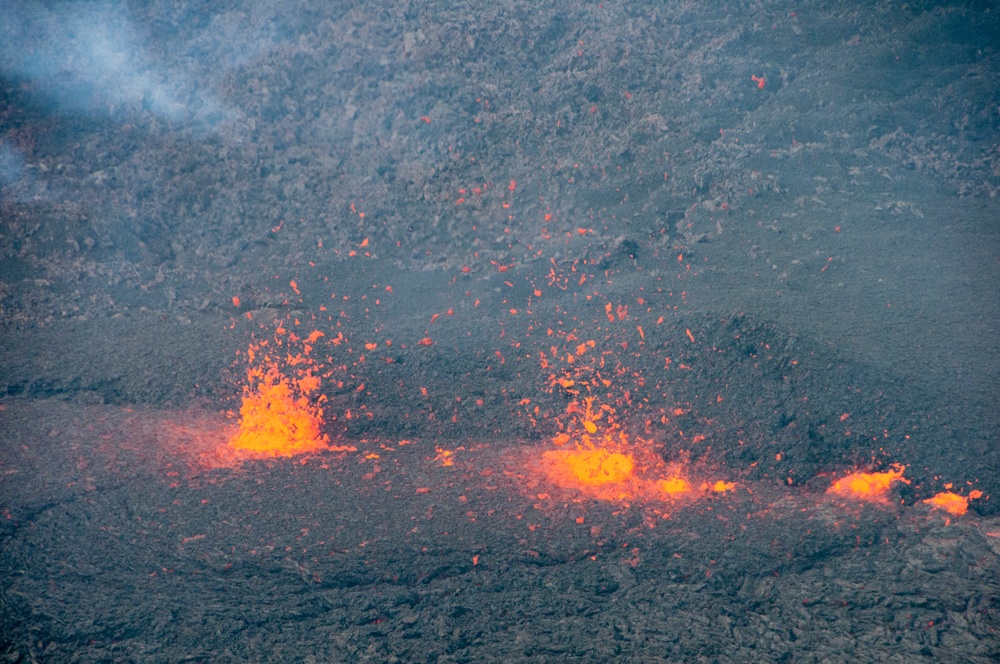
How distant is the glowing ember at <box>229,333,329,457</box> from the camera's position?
5898 mm

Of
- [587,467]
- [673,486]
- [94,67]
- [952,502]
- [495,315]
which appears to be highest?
[94,67]

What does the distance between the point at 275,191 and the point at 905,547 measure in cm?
828

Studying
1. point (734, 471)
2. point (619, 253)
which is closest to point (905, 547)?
point (734, 471)

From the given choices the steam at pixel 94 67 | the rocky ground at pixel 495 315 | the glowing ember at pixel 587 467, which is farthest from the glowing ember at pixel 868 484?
the steam at pixel 94 67

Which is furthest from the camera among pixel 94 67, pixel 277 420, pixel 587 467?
pixel 94 67

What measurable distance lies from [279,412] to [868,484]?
5176 mm

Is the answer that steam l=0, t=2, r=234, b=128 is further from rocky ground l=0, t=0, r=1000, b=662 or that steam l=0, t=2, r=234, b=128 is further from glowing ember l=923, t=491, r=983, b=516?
glowing ember l=923, t=491, r=983, b=516

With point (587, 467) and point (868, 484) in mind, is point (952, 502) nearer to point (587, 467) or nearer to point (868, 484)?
point (868, 484)

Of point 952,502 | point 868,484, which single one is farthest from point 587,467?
point 952,502

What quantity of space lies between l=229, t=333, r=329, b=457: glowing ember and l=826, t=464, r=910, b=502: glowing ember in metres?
Answer: 4.40

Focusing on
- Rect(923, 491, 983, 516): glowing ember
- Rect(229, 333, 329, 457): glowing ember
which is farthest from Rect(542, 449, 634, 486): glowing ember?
Rect(923, 491, 983, 516): glowing ember

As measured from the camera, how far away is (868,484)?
209 inches

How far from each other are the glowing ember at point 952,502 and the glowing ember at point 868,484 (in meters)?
0.23

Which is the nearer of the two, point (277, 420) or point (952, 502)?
point (952, 502)
